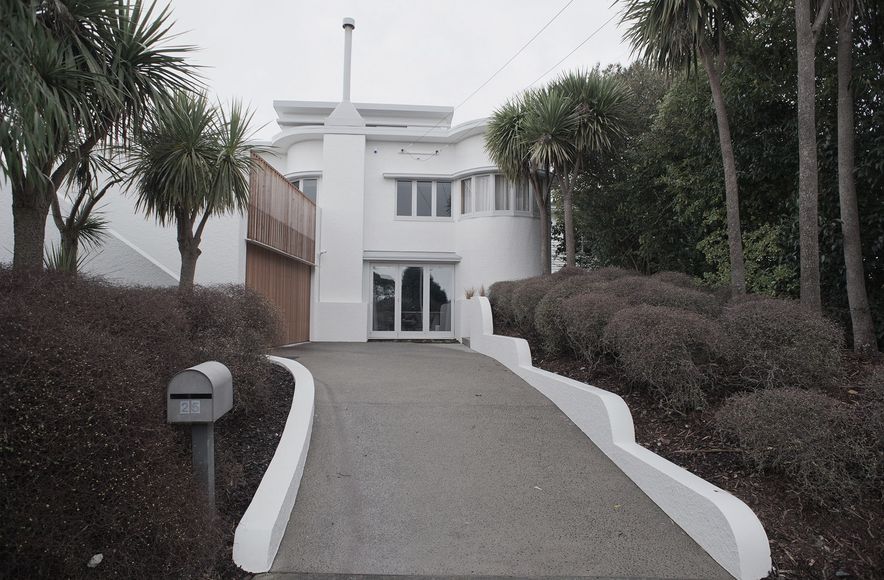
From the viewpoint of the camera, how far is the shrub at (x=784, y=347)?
4.65 m

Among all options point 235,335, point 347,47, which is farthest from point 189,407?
point 347,47

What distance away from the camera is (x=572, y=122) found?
11.2m

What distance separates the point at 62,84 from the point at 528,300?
250 inches

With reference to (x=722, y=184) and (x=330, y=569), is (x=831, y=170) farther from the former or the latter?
(x=330, y=569)

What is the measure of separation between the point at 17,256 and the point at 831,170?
1009cm

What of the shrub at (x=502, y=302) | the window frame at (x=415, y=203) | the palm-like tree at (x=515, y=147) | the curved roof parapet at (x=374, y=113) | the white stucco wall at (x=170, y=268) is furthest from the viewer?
the curved roof parapet at (x=374, y=113)

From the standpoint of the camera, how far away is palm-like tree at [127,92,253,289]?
627 cm

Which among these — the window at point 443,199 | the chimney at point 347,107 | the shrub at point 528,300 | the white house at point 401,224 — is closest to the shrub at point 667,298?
the shrub at point 528,300

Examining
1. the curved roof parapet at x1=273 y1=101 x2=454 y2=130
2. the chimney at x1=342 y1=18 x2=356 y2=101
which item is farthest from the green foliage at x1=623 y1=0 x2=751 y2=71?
the curved roof parapet at x1=273 y1=101 x2=454 y2=130

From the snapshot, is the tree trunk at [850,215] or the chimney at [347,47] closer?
the tree trunk at [850,215]

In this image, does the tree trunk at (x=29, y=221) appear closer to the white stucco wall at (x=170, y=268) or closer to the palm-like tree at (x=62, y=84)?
the palm-like tree at (x=62, y=84)

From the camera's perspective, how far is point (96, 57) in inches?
183

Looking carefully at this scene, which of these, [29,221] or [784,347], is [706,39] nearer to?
[784,347]

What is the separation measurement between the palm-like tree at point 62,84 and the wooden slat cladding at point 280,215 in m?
3.30
